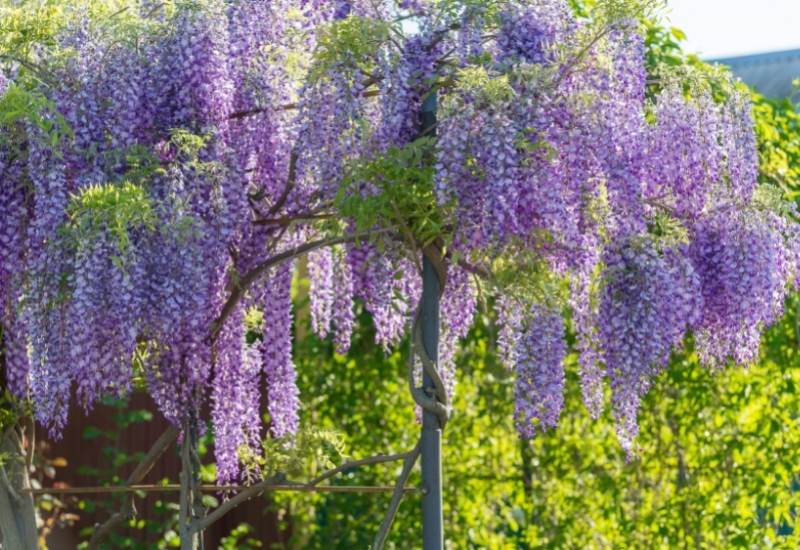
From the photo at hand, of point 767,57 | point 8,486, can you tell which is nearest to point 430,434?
Answer: point 8,486

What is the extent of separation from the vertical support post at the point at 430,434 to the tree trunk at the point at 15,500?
1.69 metres

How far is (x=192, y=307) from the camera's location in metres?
4.53

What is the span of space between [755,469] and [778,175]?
1.33 metres

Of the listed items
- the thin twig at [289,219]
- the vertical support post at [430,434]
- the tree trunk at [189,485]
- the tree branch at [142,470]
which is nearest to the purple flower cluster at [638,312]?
the vertical support post at [430,434]

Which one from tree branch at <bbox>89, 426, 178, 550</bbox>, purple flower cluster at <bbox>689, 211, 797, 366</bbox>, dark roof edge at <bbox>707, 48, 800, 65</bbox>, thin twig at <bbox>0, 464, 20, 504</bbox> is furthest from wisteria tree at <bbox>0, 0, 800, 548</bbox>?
dark roof edge at <bbox>707, 48, 800, 65</bbox>

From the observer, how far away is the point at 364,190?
4449mm

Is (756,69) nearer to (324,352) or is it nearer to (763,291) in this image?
(324,352)

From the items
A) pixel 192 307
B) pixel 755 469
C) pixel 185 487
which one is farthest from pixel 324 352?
pixel 192 307

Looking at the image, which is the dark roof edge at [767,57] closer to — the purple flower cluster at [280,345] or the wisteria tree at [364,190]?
the wisteria tree at [364,190]

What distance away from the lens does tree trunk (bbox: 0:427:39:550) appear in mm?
5473

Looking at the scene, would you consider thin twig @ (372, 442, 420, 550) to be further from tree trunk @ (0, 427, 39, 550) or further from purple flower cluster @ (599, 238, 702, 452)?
tree trunk @ (0, 427, 39, 550)

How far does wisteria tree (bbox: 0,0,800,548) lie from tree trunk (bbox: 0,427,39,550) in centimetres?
49

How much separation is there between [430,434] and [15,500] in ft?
5.87

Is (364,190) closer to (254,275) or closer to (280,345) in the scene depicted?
(254,275)
